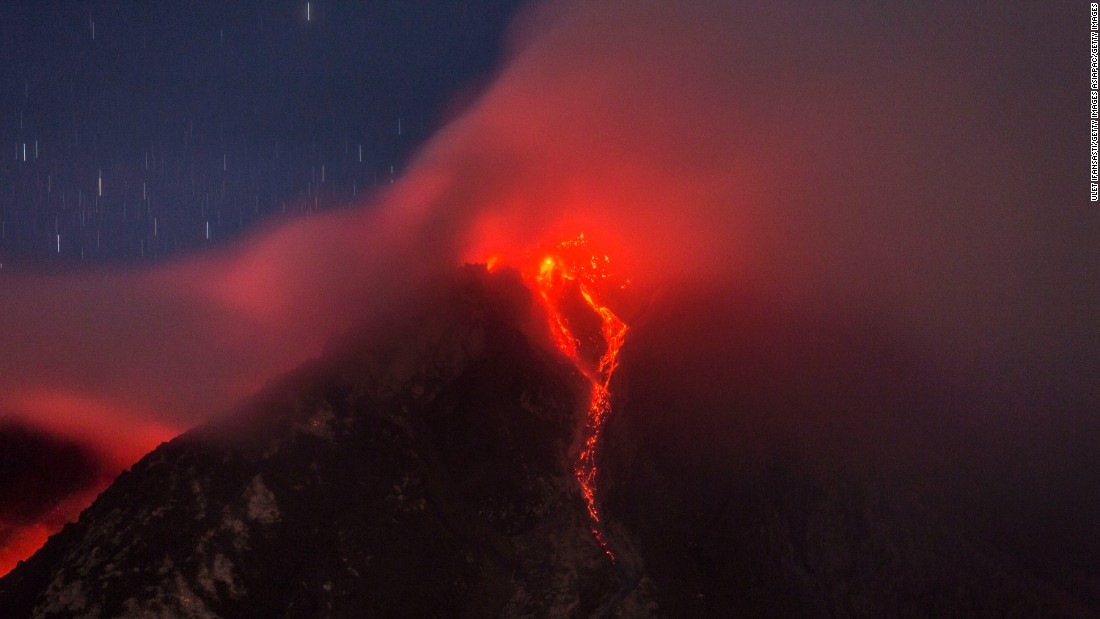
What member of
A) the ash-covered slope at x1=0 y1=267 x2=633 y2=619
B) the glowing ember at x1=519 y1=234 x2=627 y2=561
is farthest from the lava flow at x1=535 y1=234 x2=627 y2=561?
the ash-covered slope at x1=0 y1=267 x2=633 y2=619

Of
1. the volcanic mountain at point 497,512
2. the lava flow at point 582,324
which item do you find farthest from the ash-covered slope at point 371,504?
the lava flow at point 582,324

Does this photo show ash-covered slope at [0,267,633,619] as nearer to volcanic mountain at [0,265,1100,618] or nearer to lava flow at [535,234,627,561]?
volcanic mountain at [0,265,1100,618]

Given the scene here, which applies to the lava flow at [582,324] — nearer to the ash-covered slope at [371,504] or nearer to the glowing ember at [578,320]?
the glowing ember at [578,320]

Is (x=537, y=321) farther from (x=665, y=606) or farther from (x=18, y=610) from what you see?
(x=18, y=610)

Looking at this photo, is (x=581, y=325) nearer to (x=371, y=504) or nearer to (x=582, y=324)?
(x=582, y=324)

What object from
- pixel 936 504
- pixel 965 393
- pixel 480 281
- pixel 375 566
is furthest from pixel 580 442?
pixel 965 393

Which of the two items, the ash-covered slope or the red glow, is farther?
the red glow

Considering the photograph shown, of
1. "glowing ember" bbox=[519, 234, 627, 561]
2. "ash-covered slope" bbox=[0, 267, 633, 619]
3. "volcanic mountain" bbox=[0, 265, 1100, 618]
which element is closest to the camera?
"ash-covered slope" bbox=[0, 267, 633, 619]

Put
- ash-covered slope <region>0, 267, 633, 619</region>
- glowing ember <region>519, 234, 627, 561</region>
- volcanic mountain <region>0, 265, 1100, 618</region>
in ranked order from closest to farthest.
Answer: ash-covered slope <region>0, 267, 633, 619</region> < volcanic mountain <region>0, 265, 1100, 618</region> < glowing ember <region>519, 234, 627, 561</region>
